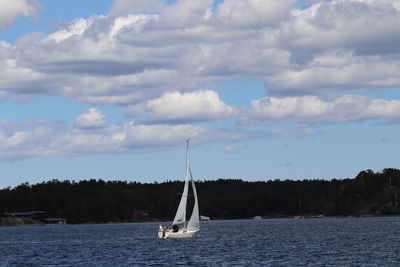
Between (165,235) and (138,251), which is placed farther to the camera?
(165,235)

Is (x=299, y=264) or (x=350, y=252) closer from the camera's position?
(x=299, y=264)

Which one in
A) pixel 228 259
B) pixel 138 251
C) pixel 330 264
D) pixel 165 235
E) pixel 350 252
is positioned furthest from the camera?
pixel 165 235

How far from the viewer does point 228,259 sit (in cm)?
9656

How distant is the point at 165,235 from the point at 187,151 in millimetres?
15080

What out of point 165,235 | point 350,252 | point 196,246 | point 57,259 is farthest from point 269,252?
point 165,235

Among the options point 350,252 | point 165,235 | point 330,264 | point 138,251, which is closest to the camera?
point 330,264

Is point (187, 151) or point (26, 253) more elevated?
point (187, 151)

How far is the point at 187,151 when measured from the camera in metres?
145

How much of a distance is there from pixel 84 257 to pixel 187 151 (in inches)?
1626

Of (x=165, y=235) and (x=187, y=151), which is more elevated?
(x=187, y=151)

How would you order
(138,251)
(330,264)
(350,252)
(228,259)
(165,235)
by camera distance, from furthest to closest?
(165,235), (138,251), (350,252), (228,259), (330,264)

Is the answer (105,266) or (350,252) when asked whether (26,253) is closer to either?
(105,266)

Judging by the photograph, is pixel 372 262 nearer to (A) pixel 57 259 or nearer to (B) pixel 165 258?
(B) pixel 165 258

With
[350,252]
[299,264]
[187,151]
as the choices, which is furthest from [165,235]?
[299,264]
